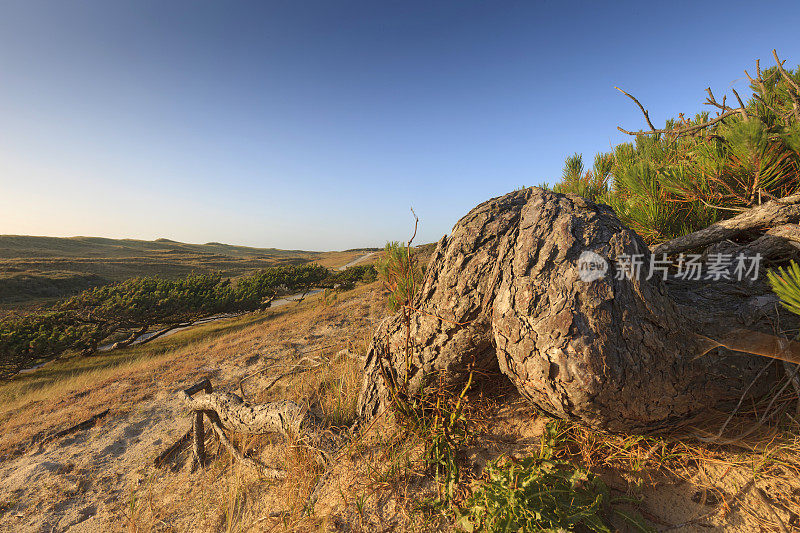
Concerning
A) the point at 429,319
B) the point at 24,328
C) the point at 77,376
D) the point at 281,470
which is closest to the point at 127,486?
the point at 281,470

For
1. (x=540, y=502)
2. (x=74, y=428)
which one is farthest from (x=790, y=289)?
(x=74, y=428)

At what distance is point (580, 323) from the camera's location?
4.82 ft

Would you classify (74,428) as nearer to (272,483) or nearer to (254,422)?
(254,422)

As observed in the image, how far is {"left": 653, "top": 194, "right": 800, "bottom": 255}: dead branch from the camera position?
1.90 meters

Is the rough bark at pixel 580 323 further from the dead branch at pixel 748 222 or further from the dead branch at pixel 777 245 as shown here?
the dead branch at pixel 777 245

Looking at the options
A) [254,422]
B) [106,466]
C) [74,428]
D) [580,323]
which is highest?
[580,323]

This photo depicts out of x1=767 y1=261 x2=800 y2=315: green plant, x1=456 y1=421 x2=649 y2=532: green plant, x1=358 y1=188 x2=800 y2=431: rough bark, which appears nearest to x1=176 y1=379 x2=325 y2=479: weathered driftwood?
x1=358 y1=188 x2=800 y2=431: rough bark

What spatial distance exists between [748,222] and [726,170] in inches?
29.6

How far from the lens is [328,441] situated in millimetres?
2207

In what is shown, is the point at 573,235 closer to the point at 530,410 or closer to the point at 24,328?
the point at 530,410

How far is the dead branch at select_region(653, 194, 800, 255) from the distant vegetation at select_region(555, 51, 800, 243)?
0.18 m

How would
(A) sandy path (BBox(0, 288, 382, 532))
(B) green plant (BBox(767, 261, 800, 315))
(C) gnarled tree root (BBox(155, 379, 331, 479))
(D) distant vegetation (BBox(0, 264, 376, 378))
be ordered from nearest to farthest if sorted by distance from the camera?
1. (B) green plant (BBox(767, 261, 800, 315))
2. (C) gnarled tree root (BBox(155, 379, 331, 479))
3. (A) sandy path (BBox(0, 288, 382, 532))
4. (D) distant vegetation (BBox(0, 264, 376, 378))

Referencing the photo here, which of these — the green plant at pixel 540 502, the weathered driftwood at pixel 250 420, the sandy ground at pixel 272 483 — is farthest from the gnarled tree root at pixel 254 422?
the green plant at pixel 540 502

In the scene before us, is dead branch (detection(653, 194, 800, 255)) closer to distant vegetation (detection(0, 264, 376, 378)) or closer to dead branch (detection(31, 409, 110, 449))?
dead branch (detection(31, 409, 110, 449))
